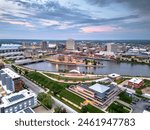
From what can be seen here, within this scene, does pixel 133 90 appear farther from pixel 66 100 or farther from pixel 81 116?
pixel 81 116

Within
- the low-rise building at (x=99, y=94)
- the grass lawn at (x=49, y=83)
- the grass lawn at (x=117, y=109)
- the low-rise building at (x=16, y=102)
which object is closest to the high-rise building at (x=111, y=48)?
the grass lawn at (x=49, y=83)

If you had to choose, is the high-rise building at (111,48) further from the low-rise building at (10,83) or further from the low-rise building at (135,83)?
the low-rise building at (10,83)

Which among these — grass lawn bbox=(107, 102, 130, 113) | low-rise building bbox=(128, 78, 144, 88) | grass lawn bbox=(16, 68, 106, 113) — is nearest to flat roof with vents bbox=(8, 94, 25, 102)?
grass lawn bbox=(16, 68, 106, 113)

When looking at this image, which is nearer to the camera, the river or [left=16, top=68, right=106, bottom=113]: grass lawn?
[left=16, top=68, right=106, bottom=113]: grass lawn

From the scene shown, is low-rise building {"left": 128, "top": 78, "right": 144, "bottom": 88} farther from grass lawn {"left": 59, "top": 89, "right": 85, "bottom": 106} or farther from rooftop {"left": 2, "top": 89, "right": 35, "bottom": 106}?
rooftop {"left": 2, "top": 89, "right": 35, "bottom": 106}

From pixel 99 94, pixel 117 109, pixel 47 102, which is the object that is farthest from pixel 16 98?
pixel 117 109
